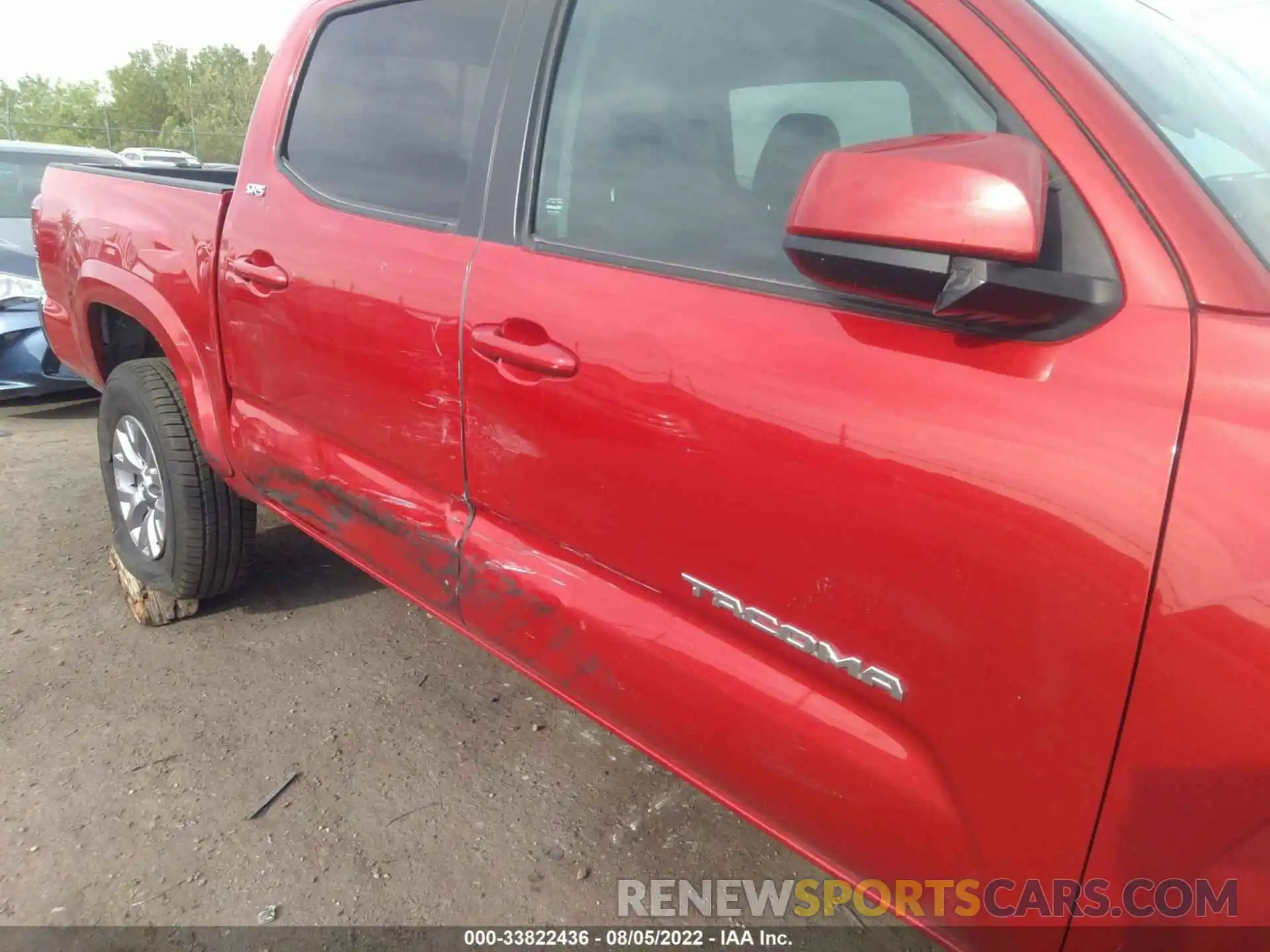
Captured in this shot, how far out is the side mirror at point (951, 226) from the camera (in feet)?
3.20

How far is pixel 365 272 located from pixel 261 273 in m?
0.45

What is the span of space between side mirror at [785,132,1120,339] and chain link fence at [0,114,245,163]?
28.4 meters

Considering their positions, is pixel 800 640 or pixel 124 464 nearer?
pixel 800 640

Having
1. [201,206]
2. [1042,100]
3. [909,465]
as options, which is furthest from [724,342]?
[201,206]

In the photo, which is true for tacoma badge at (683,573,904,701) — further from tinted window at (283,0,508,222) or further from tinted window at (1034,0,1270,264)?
tinted window at (283,0,508,222)

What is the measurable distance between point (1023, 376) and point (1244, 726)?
1.44ft

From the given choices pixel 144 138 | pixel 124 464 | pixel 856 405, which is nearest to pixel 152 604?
pixel 124 464

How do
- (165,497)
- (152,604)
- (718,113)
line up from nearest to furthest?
(718,113), (165,497), (152,604)

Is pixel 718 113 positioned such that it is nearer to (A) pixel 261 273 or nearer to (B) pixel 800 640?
(B) pixel 800 640

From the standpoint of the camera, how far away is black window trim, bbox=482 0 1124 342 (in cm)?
107

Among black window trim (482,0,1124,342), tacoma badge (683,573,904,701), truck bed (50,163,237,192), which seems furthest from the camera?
truck bed (50,163,237,192)

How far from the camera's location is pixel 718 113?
58.7 inches

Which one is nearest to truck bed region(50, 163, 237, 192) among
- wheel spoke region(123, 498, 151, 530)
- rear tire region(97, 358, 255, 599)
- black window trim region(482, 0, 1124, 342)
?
rear tire region(97, 358, 255, 599)

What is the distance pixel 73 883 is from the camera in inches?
75.2
